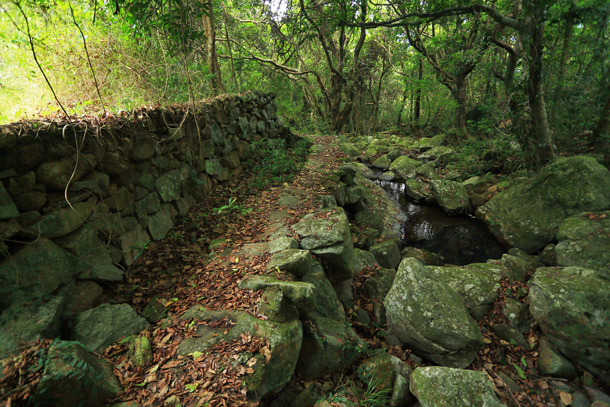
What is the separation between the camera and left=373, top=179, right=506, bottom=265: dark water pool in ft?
20.7

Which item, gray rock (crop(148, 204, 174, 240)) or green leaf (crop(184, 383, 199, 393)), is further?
gray rock (crop(148, 204, 174, 240))

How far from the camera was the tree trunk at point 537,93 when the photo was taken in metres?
5.14

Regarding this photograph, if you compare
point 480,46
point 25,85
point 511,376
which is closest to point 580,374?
point 511,376

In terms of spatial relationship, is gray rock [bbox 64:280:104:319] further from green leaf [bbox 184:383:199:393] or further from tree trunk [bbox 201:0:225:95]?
tree trunk [bbox 201:0:225:95]

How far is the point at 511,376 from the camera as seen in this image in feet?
11.6

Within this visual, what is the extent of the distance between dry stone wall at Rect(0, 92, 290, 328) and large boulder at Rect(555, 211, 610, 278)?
23.1ft

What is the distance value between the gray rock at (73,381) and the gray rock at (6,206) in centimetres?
106

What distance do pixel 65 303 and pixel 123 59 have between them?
361 centimetres

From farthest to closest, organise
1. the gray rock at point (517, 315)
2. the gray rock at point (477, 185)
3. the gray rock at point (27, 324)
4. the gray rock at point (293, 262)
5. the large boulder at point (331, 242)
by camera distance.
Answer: the gray rock at point (477, 185), the gray rock at point (517, 315), the large boulder at point (331, 242), the gray rock at point (293, 262), the gray rock at point (27, 324)

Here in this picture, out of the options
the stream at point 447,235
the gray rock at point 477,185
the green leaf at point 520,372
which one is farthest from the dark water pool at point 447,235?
the green leaf at point 520,372

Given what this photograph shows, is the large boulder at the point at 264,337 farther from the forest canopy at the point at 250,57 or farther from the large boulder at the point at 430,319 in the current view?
the forest canopy at the point at 250,57

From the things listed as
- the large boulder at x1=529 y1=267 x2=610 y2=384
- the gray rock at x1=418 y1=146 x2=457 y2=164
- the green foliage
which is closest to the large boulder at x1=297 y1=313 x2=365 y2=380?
the large boulder at x1=529 y1=267 x2=610 y2=384

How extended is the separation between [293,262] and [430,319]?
6.79ft

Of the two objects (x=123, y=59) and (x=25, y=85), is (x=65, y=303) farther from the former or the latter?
(x=123, y=59)
